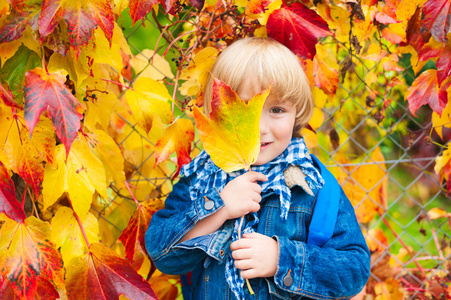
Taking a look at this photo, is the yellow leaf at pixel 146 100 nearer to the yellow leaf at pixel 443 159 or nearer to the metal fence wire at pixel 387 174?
the metal fence wire at pixel 387 174

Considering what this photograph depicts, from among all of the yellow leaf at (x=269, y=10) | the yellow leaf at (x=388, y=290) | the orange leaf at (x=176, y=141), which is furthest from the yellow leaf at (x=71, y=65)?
the yellow leaf at (x=388, y=290)

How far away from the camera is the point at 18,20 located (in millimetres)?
735

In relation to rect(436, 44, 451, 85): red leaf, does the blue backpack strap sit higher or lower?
lower

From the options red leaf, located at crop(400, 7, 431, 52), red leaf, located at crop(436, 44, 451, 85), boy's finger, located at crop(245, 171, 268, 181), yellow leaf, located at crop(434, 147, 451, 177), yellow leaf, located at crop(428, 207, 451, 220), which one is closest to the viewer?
boy's finger, located at crop(245, 171, 268, 181)

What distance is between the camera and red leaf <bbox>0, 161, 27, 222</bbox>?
2.23 ft

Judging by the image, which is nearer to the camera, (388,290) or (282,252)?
(282,252)

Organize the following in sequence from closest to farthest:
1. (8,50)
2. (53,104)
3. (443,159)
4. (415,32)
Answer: (53,104), (8,50), (415,32), (443,159)

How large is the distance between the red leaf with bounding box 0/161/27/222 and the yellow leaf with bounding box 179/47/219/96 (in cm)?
49

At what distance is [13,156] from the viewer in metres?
0.74

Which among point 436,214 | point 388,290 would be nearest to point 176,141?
point 388,290

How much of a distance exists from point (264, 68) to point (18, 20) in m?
0.50

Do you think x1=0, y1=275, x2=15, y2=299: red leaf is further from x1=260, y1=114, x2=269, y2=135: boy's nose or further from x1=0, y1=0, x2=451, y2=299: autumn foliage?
x1=260, y1=114, x2=269, y2=135: boy's nose


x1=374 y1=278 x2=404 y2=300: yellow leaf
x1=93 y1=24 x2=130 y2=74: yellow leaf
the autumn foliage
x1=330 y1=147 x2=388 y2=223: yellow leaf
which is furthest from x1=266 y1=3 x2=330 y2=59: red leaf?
x1=374 y1=278 x2=404 y2=300: yellow leaf

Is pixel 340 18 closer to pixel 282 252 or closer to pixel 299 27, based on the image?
pixel 299 27
